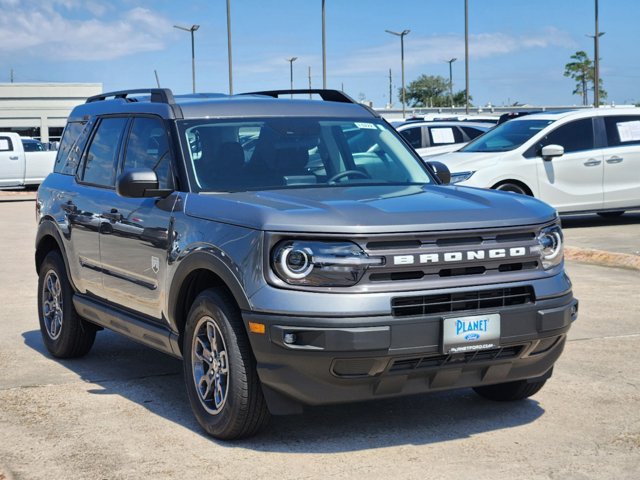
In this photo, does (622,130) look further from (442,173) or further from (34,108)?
(34,108)

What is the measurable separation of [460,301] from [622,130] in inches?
476

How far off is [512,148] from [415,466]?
11324 millimetres

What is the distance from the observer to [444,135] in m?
21.9

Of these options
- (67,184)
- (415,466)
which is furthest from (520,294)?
(67,184)

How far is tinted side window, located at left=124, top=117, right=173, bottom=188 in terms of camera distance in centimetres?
634

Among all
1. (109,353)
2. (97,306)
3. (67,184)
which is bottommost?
(109,353)

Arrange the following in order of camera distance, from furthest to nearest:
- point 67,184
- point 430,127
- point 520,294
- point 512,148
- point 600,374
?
point 430,127
point 512,148
point 67,184
point 600,374
point 520,294

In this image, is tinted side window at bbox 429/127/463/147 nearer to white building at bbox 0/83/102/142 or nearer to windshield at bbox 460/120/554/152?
windshield at bbox 460/120/554/152

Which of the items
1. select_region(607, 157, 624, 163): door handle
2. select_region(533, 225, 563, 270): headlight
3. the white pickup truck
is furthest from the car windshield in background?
the white pickup truck

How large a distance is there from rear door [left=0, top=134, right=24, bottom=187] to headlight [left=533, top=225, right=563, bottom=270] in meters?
26.7

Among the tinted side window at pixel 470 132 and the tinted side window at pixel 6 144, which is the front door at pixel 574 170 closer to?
the tinted side window at pixel 470 132

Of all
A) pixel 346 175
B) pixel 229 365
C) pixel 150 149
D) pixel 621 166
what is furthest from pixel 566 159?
pixel 229 365

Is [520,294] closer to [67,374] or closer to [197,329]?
[197,329]

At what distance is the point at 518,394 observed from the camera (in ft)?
20.2
